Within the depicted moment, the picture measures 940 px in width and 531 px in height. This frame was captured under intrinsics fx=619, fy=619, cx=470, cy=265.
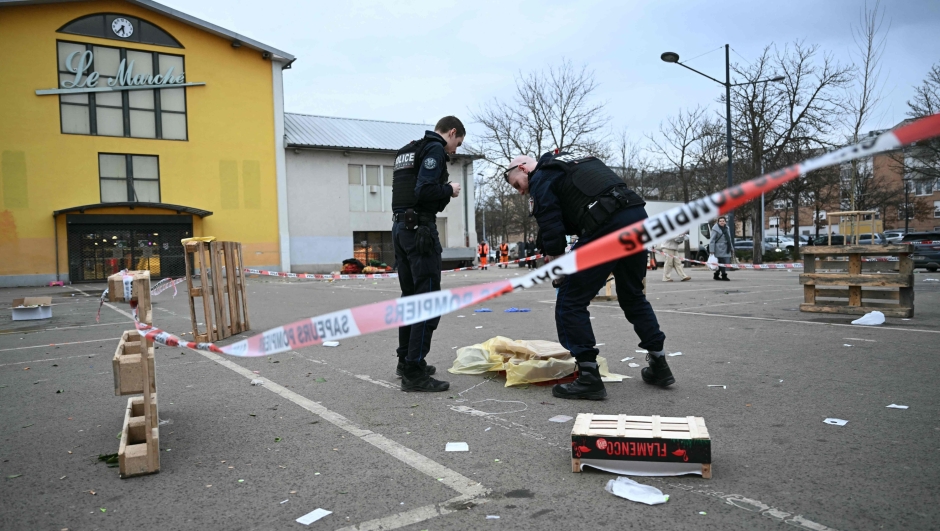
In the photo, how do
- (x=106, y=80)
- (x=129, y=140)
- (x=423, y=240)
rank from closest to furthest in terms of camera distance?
(x=423, y=240)
(x=106, y=80)
(x=129, y=140)

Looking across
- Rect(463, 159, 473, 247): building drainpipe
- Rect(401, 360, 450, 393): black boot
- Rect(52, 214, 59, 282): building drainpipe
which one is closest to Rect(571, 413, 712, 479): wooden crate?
Rect(401, 360, 450, 393): black boot

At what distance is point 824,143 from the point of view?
2894 cm

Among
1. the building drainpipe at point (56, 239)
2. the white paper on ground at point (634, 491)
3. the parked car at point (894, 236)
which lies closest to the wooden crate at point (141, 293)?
the white paper on ground at point (634, 491)

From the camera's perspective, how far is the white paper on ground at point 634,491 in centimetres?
268

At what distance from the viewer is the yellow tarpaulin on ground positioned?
4.79 meters

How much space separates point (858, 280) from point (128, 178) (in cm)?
2806

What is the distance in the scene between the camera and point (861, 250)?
27.0 ft

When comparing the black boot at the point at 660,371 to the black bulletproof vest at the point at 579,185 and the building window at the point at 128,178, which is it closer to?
the black bulletproof vest at the point at 579,185

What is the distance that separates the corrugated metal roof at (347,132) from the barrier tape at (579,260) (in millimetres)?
29853

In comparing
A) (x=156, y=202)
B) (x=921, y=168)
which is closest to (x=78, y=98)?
(x=156, y=202)

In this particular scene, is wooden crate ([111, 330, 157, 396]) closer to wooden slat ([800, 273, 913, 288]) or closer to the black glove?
the black glove

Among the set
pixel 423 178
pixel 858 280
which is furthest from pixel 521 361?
pixel 858 280

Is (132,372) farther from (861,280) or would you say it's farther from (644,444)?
(861,280)

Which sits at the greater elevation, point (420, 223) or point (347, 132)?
point (347, 132)
